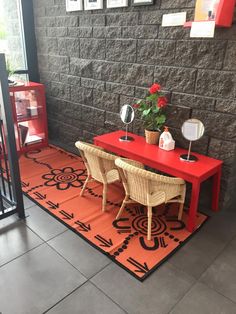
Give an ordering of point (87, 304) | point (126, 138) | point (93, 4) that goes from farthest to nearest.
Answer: point (93, 4)
point (126, 138)
point (87, 304)

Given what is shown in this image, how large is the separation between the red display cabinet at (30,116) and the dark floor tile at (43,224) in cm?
137

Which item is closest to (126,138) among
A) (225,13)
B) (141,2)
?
(141,2)

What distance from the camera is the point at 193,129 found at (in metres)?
2.09

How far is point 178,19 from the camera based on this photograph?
6.95 feet

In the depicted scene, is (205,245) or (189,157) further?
(189,157)

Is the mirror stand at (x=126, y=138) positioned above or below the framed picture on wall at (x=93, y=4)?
below

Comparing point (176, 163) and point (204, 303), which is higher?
point (176, 163)

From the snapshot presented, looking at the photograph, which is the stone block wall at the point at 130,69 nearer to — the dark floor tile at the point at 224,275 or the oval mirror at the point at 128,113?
the oval mirror at the point at 128,113

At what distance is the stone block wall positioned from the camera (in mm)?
2072

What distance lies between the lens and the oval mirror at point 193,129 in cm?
208

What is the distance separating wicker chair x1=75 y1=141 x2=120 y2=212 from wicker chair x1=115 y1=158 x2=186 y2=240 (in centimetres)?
17

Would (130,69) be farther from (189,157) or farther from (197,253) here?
(197,253)

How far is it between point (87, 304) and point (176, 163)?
115 cm

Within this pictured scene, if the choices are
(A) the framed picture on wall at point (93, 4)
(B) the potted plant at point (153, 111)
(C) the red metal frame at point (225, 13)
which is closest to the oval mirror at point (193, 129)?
(B) the potted plant at point (153, 111)
